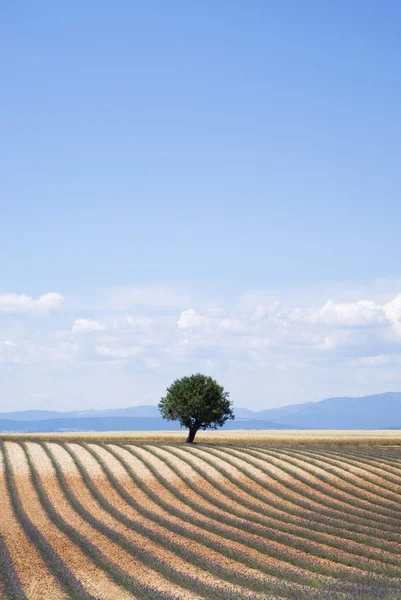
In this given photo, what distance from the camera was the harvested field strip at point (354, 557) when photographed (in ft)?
75.3

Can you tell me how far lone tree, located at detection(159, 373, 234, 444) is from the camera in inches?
2820

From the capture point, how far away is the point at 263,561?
24312 mm

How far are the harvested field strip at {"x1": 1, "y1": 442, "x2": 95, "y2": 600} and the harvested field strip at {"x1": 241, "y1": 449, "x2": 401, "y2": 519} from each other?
16.6 m

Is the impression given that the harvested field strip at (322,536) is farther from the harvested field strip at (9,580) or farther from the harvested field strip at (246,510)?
the harvested field strip at (9,580)

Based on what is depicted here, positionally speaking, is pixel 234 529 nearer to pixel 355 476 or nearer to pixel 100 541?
pixel 100 541

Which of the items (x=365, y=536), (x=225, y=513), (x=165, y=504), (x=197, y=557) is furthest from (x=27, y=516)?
(x=365, y=536)

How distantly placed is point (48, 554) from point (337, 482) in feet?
75.7

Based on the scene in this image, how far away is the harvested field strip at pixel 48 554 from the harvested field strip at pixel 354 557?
8799mm

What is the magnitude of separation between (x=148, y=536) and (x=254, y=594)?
9881 millimetres

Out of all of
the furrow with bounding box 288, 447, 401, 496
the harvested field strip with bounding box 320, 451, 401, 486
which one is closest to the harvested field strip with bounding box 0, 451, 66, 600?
the furrow with bounding box 288, 447, 401, 496

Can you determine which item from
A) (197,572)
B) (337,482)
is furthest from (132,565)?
(337,482)

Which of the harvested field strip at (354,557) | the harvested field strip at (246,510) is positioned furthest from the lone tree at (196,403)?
the harvested field strip at (354,557)

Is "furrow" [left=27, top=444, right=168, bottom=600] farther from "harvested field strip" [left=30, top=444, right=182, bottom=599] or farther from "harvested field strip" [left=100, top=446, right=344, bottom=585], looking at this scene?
"harvested field strip" [left=100, top=446, right=344, bottom=585]

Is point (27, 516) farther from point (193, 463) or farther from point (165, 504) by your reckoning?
point (193, 463)
